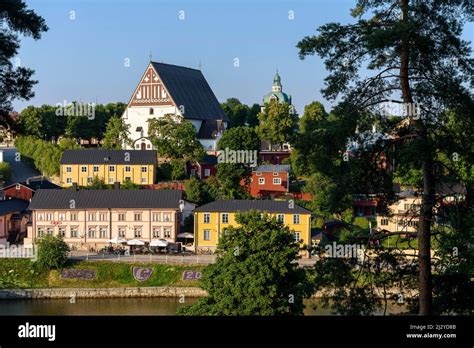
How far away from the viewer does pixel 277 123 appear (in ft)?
90.5

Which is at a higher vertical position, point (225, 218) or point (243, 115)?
point (243, 115)

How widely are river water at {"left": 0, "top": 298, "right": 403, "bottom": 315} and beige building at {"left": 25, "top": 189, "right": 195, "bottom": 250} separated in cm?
314

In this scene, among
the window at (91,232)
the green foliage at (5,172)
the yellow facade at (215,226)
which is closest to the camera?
the yellow facade at (215,226)

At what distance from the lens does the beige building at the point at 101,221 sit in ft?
60.3

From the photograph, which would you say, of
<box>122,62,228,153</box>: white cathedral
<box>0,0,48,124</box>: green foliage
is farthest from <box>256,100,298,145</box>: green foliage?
<box>0,0,48,124</box>: green foliage

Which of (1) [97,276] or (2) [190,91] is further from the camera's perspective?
(2) [190,91]

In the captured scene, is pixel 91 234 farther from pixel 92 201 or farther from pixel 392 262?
pixel 392 262

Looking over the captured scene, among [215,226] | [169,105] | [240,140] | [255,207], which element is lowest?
[215,226]

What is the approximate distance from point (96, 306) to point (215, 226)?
4071 millimetres

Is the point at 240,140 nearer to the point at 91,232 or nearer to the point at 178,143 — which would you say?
the point at 178,143

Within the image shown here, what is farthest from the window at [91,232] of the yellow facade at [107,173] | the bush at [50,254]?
the yellow facade at [107,173]

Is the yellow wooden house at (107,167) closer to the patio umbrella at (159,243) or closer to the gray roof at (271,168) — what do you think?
the gray roof at (271,168)

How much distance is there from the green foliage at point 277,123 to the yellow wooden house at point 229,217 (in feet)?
31.1

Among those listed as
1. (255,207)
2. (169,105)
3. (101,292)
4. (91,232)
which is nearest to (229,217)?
(255,207)
